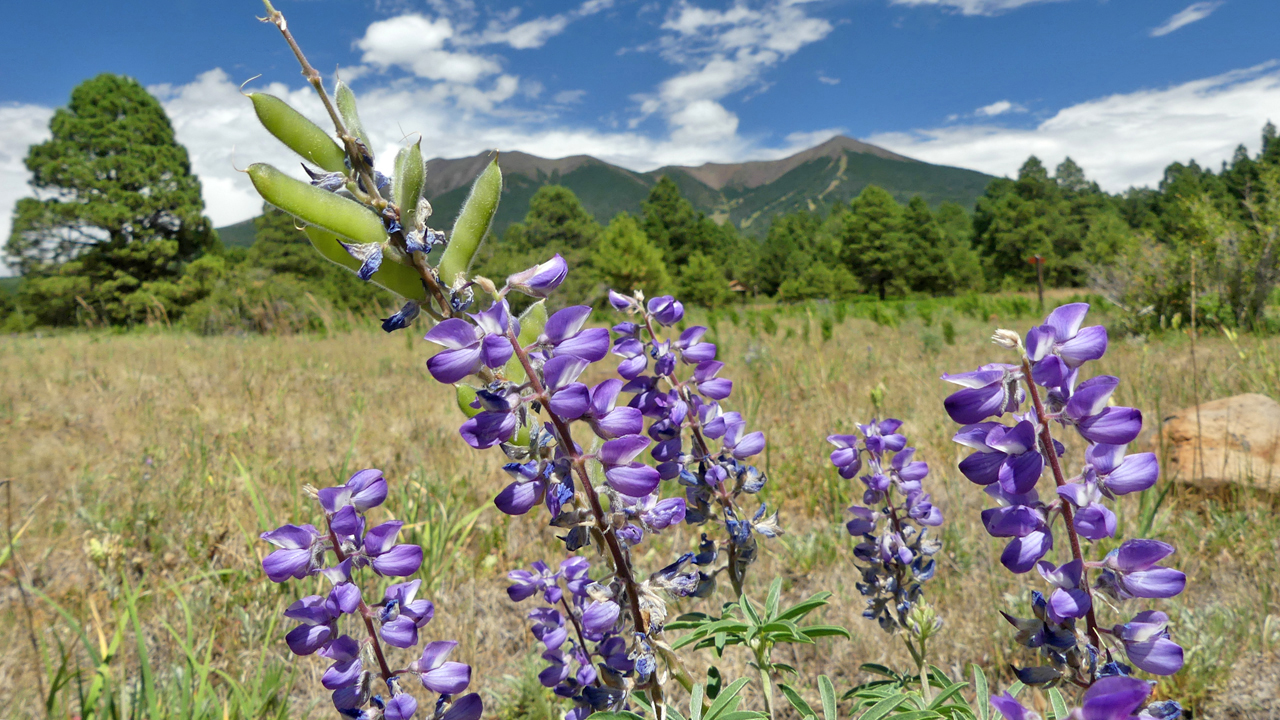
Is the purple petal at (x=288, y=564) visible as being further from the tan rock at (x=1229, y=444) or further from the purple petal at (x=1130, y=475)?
the tan rock at (x=1229, y=444)

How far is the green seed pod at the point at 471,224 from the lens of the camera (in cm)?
73

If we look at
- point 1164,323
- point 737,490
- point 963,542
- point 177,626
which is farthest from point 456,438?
point 1164,323

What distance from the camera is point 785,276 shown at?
3784 centimetres

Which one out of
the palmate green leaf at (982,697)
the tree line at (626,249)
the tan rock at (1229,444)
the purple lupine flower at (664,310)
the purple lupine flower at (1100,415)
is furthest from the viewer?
the tree line at (626,249)

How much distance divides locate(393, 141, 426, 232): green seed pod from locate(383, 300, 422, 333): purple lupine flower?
0.28 ft

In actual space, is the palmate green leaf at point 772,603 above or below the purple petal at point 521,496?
below

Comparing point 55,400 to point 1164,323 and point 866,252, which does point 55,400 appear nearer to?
point 1164,323

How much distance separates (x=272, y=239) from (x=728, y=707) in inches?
1453

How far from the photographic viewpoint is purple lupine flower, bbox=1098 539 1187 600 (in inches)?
26.6

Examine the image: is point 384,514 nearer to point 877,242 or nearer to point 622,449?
point 622,449

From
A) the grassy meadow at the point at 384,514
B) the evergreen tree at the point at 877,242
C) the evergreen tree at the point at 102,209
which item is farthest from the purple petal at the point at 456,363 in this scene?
the evergreen tree at the point at 877,242

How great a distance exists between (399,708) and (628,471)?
1.50ft

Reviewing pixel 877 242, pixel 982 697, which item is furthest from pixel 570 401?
pixel 877 242

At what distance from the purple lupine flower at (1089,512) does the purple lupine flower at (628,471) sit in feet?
1.43
